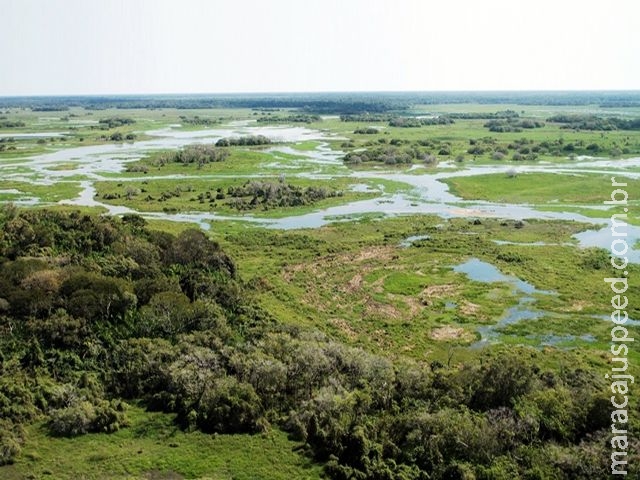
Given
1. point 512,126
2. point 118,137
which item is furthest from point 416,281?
point 512,126

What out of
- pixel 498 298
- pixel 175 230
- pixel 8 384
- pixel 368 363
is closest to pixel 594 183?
pixel 498 298

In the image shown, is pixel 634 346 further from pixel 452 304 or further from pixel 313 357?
pixel 313 357

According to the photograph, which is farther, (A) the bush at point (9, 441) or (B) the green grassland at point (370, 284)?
(B) the green grassland at point (370, 284)

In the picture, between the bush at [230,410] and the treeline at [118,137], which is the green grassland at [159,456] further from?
the treeline at [118,137]

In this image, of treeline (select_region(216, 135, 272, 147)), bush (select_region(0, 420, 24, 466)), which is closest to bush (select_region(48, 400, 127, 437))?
bush (select_region(0, 420, 24, 466))

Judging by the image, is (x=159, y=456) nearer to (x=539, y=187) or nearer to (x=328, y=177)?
(x=328, y=177)

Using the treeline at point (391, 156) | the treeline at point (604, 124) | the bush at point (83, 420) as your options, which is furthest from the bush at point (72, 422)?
the treeline at point (604, 124)
